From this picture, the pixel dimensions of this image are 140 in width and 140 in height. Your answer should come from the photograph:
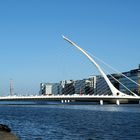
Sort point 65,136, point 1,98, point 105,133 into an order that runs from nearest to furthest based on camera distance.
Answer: point 65,136 → point 105,133 → point 1,98

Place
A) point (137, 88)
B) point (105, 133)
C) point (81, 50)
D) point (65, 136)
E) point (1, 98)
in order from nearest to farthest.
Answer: point (65, 136) → point (105, 133) → point (81, 50) → point (1, 98) → point (137, 88)

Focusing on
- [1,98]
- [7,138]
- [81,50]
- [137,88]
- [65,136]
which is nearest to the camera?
[7,138]

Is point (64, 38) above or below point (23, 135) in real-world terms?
above

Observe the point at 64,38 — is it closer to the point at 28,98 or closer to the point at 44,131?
the point at 28,98

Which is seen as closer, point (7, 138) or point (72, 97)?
point (7, 138)

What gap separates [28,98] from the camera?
135375mm

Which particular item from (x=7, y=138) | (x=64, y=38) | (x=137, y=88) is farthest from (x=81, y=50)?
(x=7, y=138)

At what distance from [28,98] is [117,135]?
317 ft

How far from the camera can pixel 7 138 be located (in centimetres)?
3173

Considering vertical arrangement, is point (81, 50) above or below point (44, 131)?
above

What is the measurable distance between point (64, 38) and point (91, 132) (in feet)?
294

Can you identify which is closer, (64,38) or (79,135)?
(79,135)

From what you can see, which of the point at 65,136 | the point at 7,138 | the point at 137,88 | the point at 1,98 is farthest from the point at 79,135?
the point at 137,88

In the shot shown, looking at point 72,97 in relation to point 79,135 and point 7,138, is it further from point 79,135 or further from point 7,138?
point 7,138
